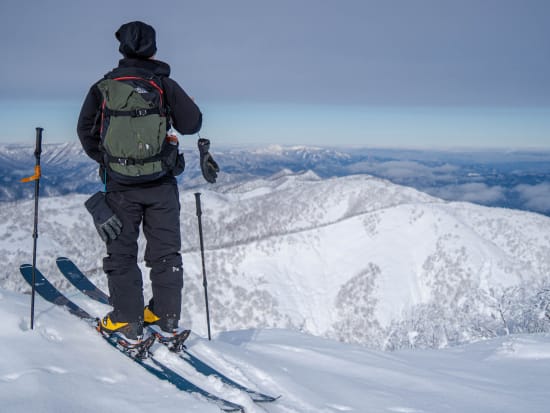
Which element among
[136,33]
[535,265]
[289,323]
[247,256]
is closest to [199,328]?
[289,323]

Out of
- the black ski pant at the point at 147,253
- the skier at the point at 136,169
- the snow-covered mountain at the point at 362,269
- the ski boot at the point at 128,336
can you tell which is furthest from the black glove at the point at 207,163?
the snow-covered mountain at the point at 362,269

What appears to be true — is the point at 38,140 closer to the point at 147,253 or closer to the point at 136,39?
the point at 136,39

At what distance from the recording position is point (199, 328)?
6294cm

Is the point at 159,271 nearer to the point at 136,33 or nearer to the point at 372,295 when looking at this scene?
the point at 136,33

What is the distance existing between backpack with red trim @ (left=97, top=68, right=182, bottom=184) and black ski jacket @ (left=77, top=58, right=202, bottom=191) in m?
0.14

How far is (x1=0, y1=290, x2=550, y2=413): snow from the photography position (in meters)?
4.43

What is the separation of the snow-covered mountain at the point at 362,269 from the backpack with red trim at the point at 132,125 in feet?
166

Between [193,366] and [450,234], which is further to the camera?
[450,234]

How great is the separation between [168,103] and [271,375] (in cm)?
470

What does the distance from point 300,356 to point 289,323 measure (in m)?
67.8

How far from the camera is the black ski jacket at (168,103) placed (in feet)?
18.7

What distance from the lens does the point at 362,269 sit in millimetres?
90750

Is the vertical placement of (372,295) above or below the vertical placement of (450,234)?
below

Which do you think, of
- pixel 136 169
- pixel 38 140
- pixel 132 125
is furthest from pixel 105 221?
pixel 38 140
